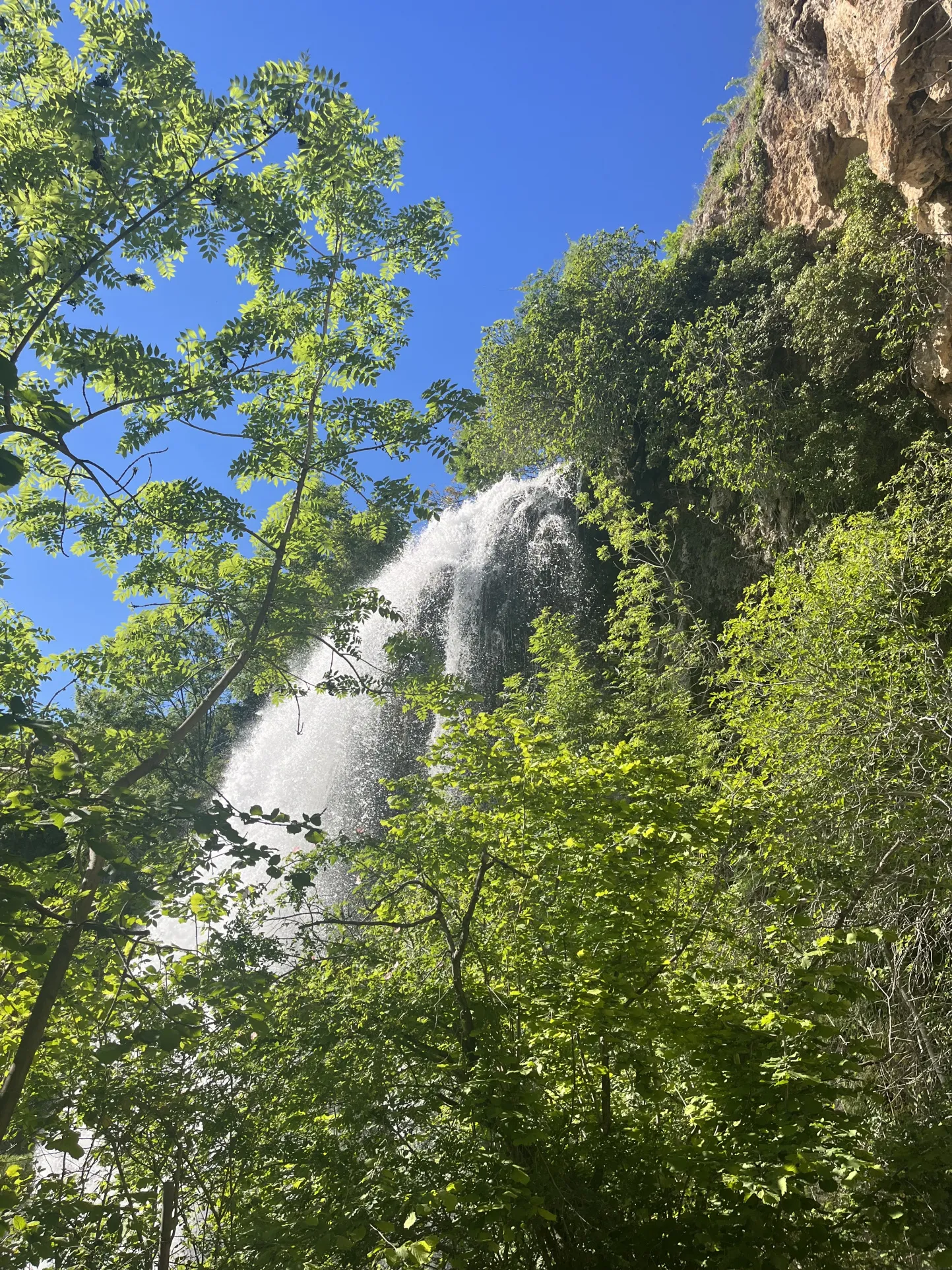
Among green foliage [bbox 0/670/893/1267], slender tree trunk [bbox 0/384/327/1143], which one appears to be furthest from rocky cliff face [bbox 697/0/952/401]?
green foliage [bbox 0/670/893/1267]

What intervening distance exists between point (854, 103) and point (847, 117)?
0.42 metres

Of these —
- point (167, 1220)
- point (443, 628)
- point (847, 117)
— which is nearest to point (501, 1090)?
point (167, 1220)

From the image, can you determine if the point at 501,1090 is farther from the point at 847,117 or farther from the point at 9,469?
the point at 847,117

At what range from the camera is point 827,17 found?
1327cm

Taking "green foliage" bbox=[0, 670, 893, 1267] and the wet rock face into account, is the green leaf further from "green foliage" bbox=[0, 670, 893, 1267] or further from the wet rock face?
the wet rock face

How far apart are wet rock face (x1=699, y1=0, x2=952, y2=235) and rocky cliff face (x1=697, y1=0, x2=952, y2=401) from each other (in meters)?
0.02

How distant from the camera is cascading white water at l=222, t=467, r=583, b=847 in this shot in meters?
16.5

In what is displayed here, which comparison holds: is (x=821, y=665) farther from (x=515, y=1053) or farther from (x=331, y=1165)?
(x=331, y=1165)

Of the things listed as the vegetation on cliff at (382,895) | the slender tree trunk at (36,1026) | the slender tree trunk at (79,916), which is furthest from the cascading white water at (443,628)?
the slender tree trunk at (36,1026)

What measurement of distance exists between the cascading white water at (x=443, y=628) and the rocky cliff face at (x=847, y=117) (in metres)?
6.99

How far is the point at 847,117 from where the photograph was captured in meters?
13.0

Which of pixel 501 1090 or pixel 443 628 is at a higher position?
pixel 443 628

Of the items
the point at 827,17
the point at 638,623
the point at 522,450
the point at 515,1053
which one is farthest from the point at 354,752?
the point at 827,17

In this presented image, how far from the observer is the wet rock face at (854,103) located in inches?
414
